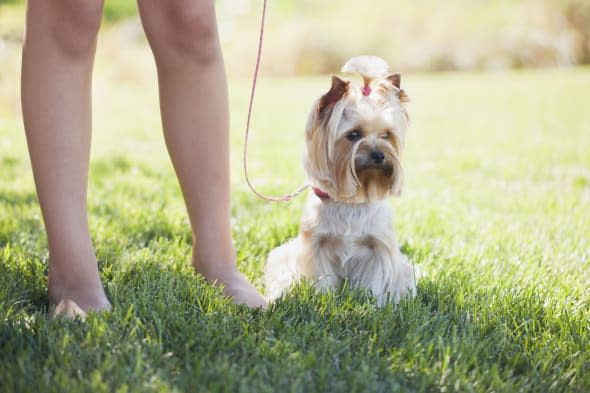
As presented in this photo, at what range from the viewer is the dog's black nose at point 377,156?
2943 mm

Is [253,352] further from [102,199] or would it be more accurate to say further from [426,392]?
[102,199]

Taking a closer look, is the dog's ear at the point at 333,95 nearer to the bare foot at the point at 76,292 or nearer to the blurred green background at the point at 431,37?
the bare foot at the point at 76,292

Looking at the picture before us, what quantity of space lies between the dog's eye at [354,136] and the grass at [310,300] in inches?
25.1

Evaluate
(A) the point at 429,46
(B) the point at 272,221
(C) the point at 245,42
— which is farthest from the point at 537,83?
(B) the point at 272,221

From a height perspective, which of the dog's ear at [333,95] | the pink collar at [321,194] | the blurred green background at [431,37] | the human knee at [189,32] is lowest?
the pink collar at [321,194]

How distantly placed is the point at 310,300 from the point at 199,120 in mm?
772

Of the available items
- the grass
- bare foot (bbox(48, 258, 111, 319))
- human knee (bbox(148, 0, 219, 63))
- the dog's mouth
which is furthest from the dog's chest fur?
bare foot (bbox(48, 258, 111, 319))

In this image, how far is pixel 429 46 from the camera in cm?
1866

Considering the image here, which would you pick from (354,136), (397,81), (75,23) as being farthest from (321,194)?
(75,23)

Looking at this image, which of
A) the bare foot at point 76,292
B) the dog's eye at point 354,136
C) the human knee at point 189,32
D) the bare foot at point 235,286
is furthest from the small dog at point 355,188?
the bare foot at point 76,292

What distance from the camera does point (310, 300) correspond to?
8.43 ft

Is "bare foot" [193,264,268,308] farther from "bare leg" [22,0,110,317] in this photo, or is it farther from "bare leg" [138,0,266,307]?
"bare leg" [22,0,110,317]

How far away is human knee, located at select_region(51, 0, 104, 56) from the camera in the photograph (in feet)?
7.56

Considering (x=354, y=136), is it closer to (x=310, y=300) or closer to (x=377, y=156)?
(x=377, y=156)
